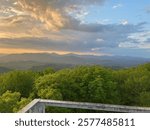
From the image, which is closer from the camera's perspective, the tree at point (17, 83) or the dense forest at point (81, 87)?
the dense forest at point (81, 87)

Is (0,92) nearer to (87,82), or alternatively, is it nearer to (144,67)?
(87,82)

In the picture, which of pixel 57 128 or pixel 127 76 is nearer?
pixel 57 128

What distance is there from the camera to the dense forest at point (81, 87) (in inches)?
955

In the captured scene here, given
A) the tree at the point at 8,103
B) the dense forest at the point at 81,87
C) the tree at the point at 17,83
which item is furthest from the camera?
the tree at the point at 17,83

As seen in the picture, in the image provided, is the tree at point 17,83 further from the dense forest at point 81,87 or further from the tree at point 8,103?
the tree at point 8,103

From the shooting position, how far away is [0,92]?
28.3 m

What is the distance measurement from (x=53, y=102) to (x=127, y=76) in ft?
87.4

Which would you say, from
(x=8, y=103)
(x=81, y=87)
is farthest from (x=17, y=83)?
(x=8, y=103)

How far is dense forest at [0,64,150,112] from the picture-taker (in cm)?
2427

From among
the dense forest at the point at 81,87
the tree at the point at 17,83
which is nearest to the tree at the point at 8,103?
the dense forest at the point at 81,87

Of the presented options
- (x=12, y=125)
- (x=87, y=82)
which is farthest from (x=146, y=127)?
(x=87, y=82)

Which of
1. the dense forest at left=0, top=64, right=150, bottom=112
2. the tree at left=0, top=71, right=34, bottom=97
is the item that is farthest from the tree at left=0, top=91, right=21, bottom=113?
the tree at left=0, top=71, right=34, bottom=97

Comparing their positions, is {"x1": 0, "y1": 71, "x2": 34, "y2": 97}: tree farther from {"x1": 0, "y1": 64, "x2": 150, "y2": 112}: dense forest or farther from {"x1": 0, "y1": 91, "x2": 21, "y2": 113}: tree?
{"x1": 0, "y1": 91, "x2": 21, "y2": 113}: tree

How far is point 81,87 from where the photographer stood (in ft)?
86.7
